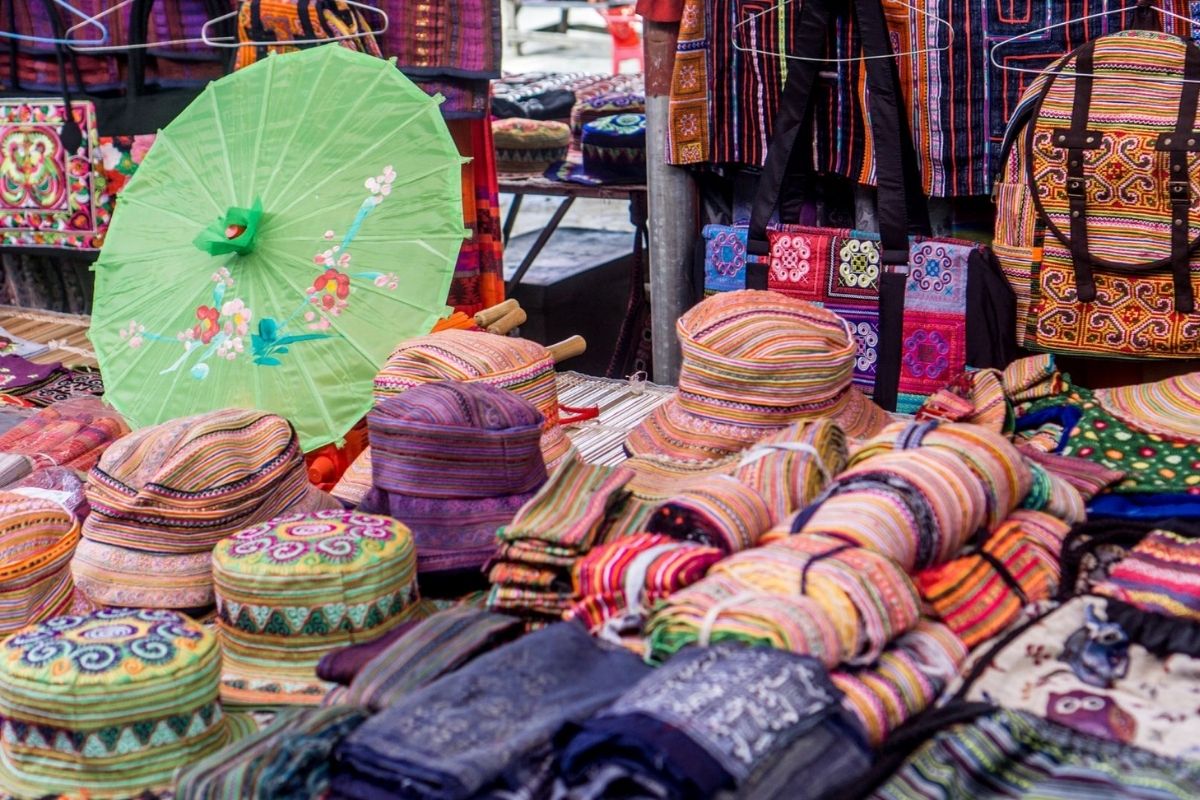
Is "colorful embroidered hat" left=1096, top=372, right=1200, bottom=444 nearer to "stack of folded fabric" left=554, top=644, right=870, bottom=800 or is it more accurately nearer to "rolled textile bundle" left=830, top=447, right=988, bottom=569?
"rolled textile bundle" left=830, top=447, right=988, bottom=569

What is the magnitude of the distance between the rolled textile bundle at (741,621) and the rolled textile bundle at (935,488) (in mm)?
260

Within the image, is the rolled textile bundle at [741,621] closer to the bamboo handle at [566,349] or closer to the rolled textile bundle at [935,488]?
the rolled textile bundle at [935,488]

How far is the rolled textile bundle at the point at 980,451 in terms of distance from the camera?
191 cm

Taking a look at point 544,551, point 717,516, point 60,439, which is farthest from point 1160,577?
point 60,439

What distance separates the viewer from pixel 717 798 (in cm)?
138

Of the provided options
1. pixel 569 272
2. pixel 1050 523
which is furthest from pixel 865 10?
pixel 569 272

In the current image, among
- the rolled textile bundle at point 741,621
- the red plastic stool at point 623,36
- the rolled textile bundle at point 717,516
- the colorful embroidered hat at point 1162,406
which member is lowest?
the rolled textile bundle at point 741,621

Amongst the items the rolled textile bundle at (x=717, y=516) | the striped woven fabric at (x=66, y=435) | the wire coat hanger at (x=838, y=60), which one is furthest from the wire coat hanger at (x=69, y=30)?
the rolled textile bundle at (x=717, y=516)

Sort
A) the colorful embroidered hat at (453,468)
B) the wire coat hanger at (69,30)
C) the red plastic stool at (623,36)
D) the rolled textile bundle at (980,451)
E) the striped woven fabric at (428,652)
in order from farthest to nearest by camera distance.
Result: the red plastic stool at (623,36) < the wire coat hanger at (69,30) < the colorful embroidered hat at (453,468) < the rolled textile bundle at (980,451) < the striped woven fabric at (428,652)

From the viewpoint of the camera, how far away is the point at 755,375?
2.39 metres

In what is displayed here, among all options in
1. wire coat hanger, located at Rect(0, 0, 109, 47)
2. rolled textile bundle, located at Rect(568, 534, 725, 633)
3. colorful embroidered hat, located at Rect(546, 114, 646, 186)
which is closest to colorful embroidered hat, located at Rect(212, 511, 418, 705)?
rolled textile bundle, located at Rect(568, 534, 725, 633)

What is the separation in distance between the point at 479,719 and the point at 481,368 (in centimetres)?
110

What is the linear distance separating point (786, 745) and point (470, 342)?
135 cm

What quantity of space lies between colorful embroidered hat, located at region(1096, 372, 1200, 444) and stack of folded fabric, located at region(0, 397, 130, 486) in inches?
85.4
